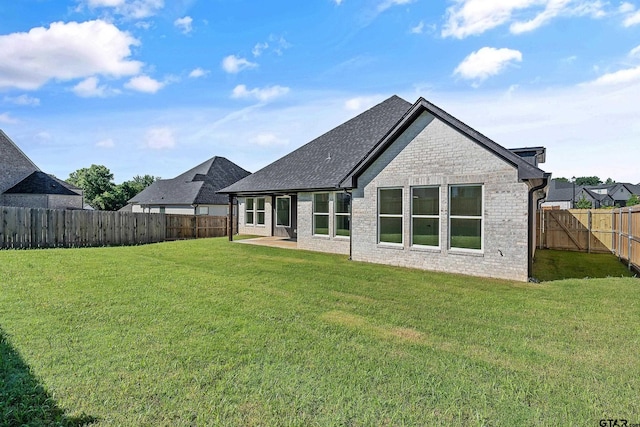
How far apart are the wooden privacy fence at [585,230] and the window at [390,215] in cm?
845

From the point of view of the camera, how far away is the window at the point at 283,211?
20.0 m

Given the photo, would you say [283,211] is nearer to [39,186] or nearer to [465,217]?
[465,217]

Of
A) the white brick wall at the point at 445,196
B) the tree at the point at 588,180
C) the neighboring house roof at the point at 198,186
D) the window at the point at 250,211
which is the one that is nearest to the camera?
Result: the white brick wall at the point at 445,196

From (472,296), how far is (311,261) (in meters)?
6.03

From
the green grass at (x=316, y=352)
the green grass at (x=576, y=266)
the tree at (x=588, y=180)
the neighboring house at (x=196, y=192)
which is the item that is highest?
the tree at (x=588, y=180)

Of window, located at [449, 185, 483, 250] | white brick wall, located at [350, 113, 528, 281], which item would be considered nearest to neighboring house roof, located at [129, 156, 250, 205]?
white brick wall, located at [350, 113, 528, 281]

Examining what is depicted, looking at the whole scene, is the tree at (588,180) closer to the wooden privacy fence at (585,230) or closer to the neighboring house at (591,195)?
the neighboring house at (591,195)

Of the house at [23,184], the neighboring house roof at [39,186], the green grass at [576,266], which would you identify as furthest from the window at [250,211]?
the neighboring house roof at [39,186]

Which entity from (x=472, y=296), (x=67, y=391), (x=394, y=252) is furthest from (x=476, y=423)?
(x=394, y=252)

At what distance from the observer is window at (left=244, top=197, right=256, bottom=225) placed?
21969 millimetres

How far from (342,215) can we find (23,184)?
3142 centimetres

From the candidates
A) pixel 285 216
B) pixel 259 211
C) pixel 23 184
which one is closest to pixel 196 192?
pixel 259 211

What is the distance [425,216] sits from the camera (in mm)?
11008

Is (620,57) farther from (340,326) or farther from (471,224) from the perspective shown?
(340,326)
